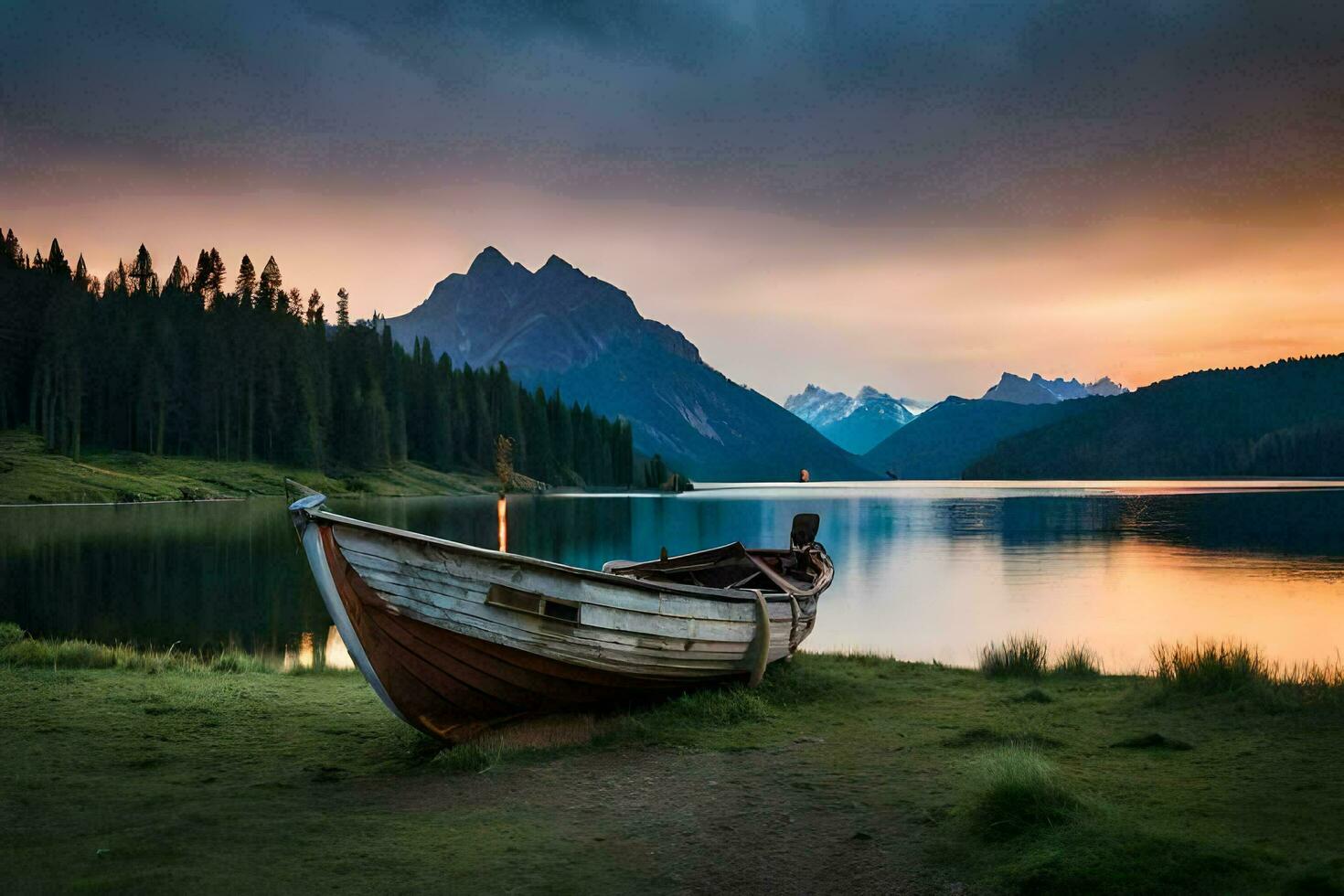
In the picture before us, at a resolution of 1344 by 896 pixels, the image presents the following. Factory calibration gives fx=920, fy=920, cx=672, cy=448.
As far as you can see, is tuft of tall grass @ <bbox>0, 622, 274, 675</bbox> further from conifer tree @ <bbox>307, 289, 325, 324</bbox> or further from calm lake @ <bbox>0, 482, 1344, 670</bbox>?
conifer tree @ <bbox>307, 289, 325, 324</bbox>

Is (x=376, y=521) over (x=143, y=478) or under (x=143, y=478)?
under

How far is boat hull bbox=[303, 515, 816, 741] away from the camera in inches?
424

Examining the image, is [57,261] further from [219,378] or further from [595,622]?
[595,622]

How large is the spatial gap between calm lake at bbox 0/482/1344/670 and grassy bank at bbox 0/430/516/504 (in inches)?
195

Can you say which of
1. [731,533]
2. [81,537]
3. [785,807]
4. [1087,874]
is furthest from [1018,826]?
[731,533]

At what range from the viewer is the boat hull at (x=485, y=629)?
10766 millimetres

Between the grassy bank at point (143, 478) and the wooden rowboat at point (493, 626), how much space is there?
7304 cm

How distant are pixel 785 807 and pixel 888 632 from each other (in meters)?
21.8

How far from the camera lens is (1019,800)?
26.8ft

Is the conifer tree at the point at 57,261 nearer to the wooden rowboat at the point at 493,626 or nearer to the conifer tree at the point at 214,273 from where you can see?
the conifer tree at the point at 214,273

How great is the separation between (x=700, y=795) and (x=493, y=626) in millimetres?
3277

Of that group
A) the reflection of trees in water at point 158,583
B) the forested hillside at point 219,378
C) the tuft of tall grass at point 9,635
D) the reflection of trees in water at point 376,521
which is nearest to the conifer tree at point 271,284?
the forested hillside at point 219,378

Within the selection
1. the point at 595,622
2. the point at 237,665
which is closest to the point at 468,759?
the point at 595,622

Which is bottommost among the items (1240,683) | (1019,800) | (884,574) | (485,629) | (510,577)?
(884,574)
